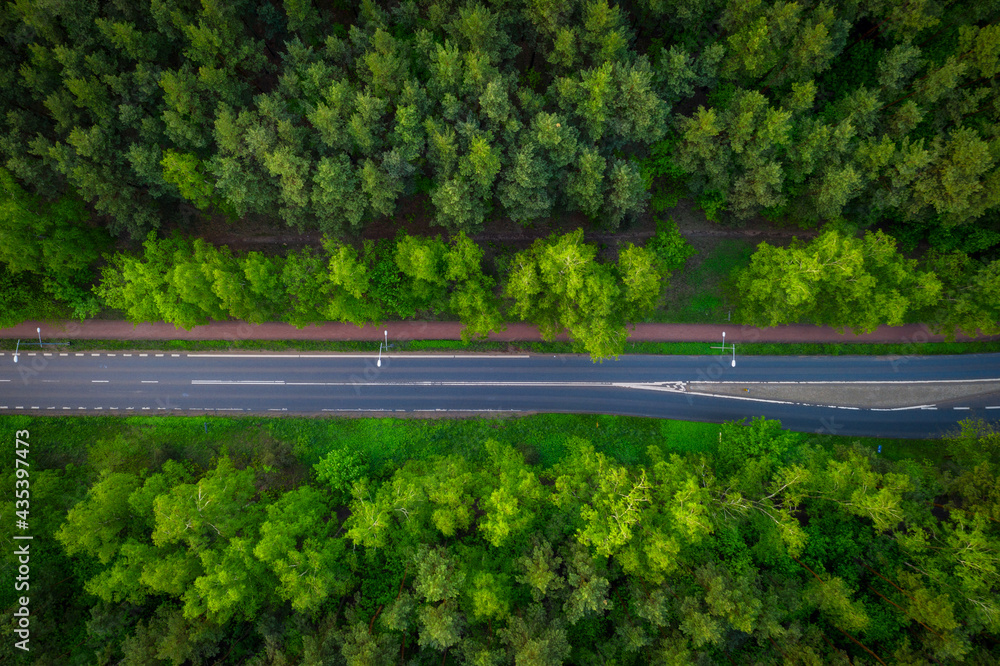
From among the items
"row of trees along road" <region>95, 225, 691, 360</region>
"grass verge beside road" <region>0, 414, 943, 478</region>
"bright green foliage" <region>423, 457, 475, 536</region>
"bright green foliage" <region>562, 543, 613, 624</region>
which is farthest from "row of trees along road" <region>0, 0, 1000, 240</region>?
"bright green foliage" <region>562, 543, 613, 624</region>

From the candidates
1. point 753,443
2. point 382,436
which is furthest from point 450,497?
point 753,443

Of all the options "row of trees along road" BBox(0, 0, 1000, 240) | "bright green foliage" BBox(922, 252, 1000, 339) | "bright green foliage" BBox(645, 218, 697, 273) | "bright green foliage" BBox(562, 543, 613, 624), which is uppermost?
"row of trees along road" BBox(0, 0, 1000, 240)

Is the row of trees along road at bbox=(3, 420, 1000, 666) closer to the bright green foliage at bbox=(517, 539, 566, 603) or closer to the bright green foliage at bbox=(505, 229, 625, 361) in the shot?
the bright green foliage at bbox=(517, 539, 566, 603)

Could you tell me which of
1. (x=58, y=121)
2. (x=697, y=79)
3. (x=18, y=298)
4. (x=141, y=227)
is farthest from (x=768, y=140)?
(x=18, y=298)

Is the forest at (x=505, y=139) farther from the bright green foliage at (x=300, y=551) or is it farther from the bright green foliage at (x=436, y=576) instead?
the bright green foliage at (x=436, y=576)

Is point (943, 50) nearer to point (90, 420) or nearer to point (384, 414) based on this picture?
point (384, 414)

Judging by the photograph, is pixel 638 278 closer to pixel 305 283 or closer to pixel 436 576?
pixel 436 576

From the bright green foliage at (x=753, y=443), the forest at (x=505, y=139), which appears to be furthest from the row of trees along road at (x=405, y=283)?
Answer: the bright green foliage at (x=753, y=443)
